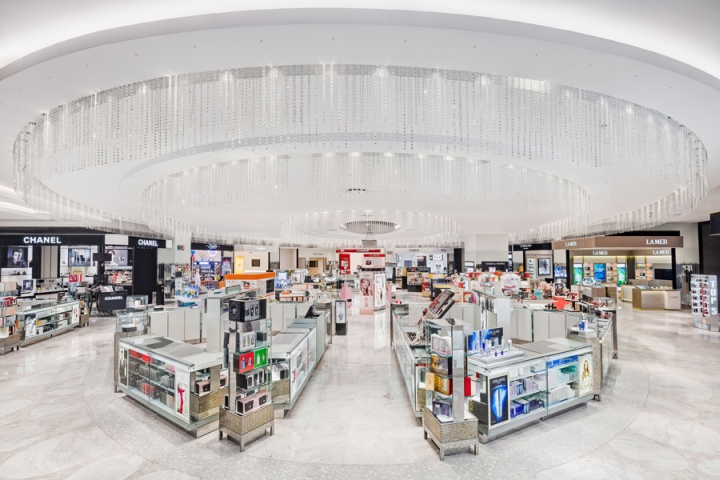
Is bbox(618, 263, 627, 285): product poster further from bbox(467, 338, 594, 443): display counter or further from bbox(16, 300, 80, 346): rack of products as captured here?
bbox(16, 300, 80, 346): rack of products

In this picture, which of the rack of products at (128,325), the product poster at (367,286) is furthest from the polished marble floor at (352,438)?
the product poster at (367,286)

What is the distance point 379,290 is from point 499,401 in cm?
1064

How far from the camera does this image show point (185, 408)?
4164mm

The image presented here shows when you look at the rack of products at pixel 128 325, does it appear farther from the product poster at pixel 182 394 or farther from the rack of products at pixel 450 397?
the rack of products at pixel 450 397

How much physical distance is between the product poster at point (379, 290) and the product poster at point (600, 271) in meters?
14.4

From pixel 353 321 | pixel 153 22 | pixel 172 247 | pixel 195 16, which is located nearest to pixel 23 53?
pixel 153 22

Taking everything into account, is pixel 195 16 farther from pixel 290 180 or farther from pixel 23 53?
pixel 290 180

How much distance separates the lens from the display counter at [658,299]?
571 inches

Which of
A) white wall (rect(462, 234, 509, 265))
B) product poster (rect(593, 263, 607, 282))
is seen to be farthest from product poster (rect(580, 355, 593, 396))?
product poster (rect(593, 263, 607, 282))

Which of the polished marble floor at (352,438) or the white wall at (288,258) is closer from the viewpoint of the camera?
the polished marble floor at (352,438)

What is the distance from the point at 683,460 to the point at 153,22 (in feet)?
20.2

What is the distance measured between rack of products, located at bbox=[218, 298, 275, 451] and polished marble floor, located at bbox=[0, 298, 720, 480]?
206 millimetres

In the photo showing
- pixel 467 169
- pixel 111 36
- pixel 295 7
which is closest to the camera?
pixel 295 7

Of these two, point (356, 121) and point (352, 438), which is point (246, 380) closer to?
point (352, 438)
